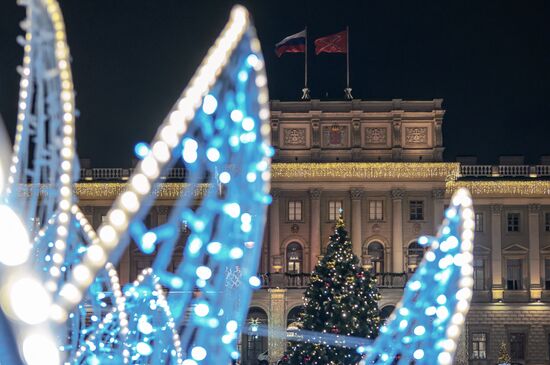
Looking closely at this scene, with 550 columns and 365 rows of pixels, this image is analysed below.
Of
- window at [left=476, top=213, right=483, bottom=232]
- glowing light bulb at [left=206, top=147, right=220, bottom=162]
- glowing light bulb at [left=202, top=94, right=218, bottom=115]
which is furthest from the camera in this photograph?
window at [left=476, top=213, right=483, bottom=232]

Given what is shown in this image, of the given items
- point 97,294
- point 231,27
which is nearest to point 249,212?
point 231,27

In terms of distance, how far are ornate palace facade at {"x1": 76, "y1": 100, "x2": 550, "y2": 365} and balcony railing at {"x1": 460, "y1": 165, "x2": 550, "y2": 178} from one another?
8 centimetres

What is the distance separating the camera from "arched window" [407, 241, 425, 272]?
63.8 m

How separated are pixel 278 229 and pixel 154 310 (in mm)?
48234

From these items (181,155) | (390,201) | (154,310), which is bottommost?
(154,310)

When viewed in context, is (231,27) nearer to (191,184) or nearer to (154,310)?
(191,184)

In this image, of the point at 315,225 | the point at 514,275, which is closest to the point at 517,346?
the point at 514,275

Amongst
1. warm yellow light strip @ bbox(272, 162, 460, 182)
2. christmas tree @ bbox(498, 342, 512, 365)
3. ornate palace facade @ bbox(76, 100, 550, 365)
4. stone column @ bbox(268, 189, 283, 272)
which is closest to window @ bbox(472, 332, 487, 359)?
ornate palace facade @ bbox(76, 100, 550, 365)

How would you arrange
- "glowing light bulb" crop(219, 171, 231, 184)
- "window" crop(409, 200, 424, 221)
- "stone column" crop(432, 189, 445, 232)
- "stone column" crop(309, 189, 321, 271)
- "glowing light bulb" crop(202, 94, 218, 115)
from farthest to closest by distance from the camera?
"window" crop(409, 200, 424, 221)
"stone column" crop(309, 189, 321, 271)
"stone column" crop(432, 189, 445, 232)
"glowing light bulb" crop(219, 171, 231, 184)
"glowing light bulb" crop(202, 94, 218, 115)

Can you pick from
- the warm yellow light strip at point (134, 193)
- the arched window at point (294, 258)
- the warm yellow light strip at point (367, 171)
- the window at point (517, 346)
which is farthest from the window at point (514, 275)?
the warm yellow light strip at point (134, 193)

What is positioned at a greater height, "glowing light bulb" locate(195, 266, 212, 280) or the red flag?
the red flag

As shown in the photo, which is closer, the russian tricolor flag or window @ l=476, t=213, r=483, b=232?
the russian tricolor flag

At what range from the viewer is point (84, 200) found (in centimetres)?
6538

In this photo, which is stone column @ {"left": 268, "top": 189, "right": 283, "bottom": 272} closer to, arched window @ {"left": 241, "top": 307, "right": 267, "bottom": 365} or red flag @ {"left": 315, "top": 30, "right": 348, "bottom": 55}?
arched window @ {"left": 241, "top": 307, "right": 267, "bottom": 365}
